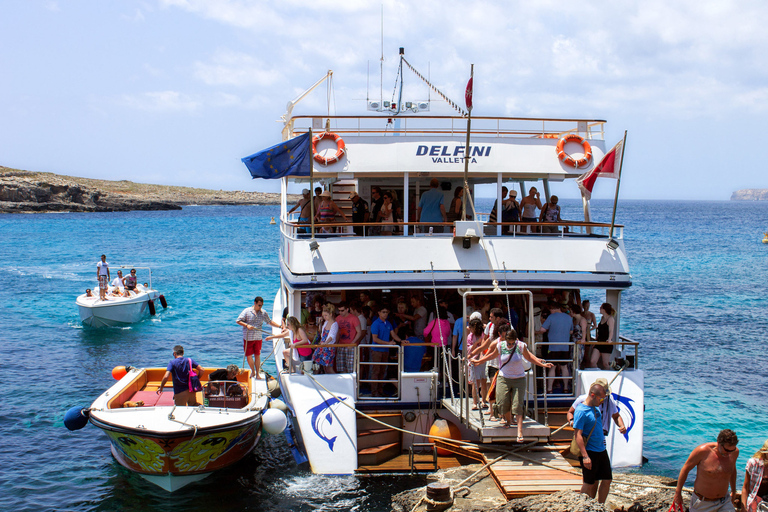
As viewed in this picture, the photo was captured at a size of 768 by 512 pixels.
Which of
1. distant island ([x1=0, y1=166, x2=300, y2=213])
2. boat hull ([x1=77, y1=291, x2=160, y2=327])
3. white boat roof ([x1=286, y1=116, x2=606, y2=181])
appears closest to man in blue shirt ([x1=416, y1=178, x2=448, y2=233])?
white boat roof ([x1=286, y1=116, x2=606, y2=181])

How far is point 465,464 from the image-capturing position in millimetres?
9727

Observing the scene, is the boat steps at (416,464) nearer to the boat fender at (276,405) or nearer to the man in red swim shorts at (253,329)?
the boat fender at (276,405)

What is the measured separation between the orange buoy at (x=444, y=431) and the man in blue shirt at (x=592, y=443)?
2596 millimetres

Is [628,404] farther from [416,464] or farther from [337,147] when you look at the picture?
[337,147]

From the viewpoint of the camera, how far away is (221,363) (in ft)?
64.6

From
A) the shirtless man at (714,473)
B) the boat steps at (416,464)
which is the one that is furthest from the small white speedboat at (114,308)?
the shirtless man at (714,473)

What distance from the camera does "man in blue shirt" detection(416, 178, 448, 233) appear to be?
12195 mm

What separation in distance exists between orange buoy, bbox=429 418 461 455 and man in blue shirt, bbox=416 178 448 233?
12.6ft

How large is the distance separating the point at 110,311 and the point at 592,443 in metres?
21.5

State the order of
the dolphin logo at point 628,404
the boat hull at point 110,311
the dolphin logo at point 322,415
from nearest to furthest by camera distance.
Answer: the dolphin logo at point 322,415 → the dolphin logo at point 628,404 → the boat hull at point 110,311

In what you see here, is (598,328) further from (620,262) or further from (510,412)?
(510,412)

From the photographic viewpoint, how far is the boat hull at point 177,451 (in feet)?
32.9


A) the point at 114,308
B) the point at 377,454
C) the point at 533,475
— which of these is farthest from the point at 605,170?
the point at 114,308

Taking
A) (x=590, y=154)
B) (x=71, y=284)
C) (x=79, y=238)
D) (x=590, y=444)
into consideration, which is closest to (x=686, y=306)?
(x=590, y=154)
